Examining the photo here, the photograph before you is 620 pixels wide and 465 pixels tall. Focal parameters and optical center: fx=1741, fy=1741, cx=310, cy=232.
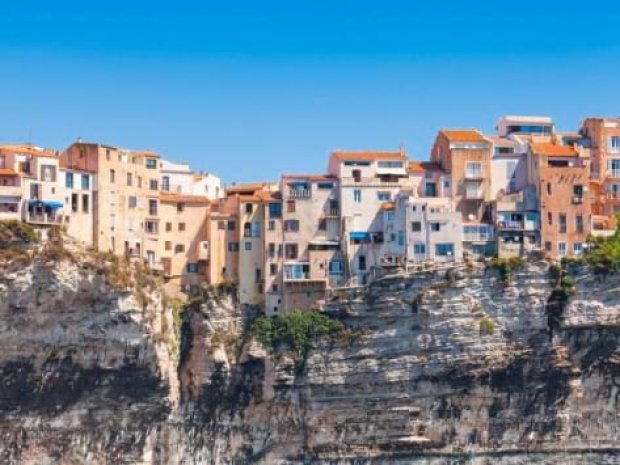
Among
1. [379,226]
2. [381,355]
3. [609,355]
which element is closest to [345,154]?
[379,226]

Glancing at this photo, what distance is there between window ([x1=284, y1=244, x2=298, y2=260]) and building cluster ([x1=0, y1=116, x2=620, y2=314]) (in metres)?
0.04

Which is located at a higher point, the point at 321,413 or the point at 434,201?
the point at 434,201

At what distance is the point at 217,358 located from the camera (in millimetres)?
62469

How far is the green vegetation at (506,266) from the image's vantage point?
61469 millimetres

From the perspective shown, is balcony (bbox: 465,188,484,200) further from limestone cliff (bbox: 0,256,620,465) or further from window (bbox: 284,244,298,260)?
window (bbox: 284,244,298,260)

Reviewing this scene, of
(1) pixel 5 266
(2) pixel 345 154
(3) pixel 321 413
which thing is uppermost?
(2) pixel 345 154

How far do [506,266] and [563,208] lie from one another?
348 cm

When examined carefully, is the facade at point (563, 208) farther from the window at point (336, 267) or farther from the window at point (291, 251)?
the window at point (291, 251)

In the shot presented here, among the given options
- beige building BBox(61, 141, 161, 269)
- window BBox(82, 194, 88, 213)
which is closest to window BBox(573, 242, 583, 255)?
Result: beige building BBox(61, 141, 161, 269)

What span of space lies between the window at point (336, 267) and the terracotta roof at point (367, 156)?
12.9ft

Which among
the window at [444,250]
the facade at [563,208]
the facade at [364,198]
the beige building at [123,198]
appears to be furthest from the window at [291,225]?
the facade at [563,208]

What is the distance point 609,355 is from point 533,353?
8.81 ft

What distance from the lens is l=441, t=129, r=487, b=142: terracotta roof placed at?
64875 mm

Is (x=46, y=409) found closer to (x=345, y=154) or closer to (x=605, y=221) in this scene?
(x=345, y=154)
